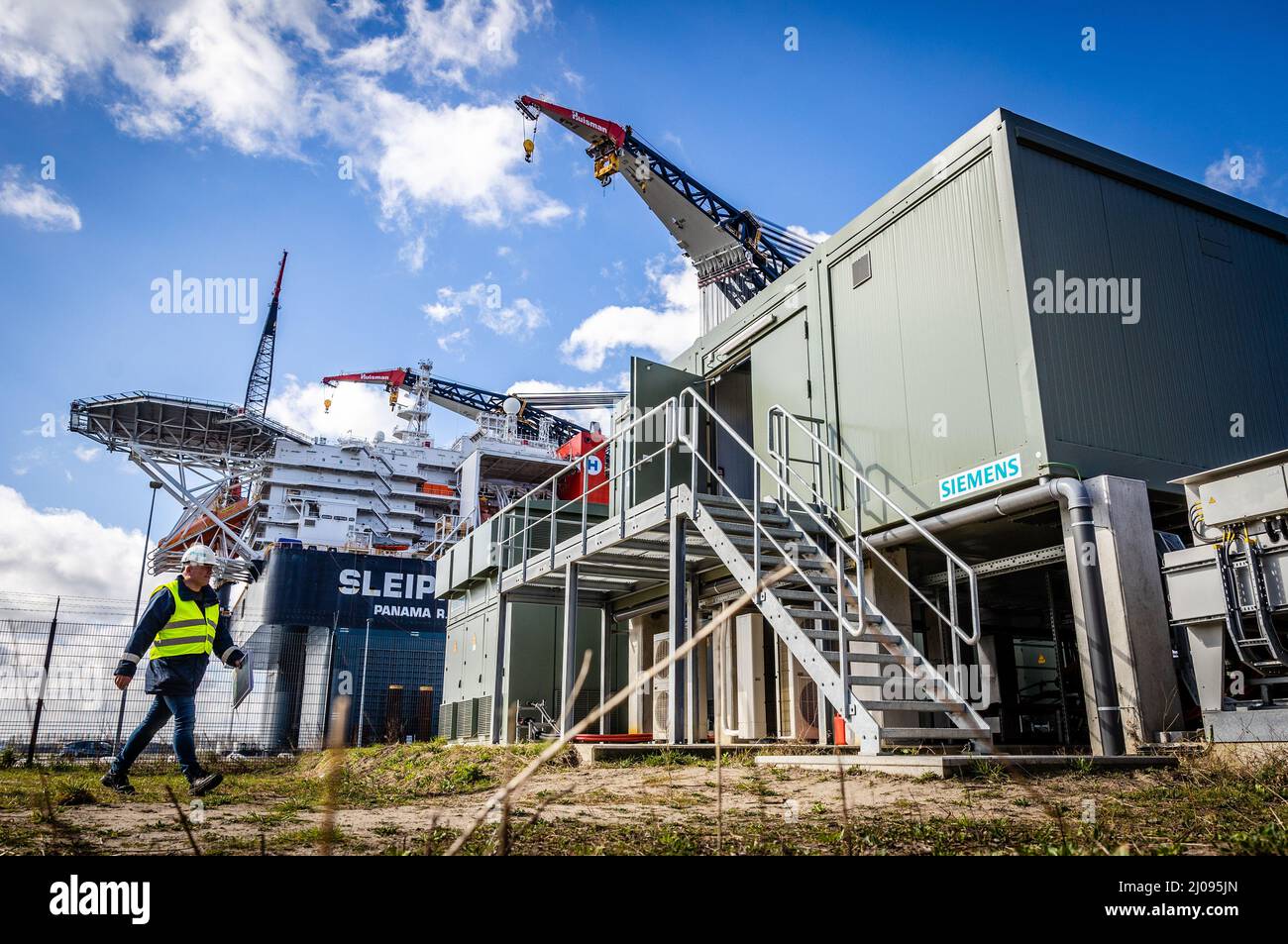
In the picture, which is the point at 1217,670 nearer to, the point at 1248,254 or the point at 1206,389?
the point at 1206,389

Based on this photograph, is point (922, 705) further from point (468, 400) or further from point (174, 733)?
point (468, 400)

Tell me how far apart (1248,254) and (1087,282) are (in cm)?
311

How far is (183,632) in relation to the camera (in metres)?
6.32

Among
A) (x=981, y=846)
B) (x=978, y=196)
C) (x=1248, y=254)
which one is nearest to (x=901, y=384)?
(x=978, y=196)

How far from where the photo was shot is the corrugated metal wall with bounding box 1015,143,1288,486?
27.1ft

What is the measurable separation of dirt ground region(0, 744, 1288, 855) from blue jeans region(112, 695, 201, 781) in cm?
29

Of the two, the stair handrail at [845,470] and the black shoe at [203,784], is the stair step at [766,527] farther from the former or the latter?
the black shoe at [203,784]

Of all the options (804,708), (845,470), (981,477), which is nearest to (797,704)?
(804,708)

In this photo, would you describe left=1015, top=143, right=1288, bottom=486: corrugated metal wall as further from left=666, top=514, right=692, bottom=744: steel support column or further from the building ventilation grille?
left=666, top=514, right=692, bottom=744: steel support column

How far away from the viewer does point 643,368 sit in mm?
12797

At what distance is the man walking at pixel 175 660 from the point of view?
6133 mm

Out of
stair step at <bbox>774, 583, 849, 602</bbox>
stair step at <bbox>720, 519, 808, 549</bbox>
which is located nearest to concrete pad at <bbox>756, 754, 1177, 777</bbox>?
stair step at <bbox>774, 583, 849, 602</bbox>

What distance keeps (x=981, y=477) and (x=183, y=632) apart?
6.65 metres

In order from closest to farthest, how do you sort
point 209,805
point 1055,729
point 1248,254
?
point 209,805 < point 1248,254 < point 1055,729
